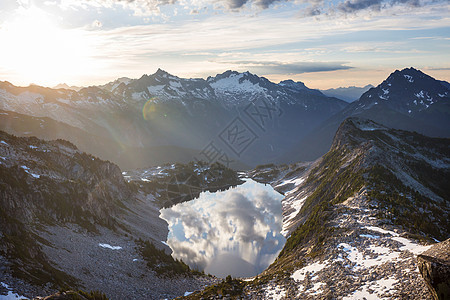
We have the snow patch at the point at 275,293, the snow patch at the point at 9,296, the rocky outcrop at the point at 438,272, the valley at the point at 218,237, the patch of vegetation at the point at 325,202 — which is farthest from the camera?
the patch of vegetation at the point at 325,202

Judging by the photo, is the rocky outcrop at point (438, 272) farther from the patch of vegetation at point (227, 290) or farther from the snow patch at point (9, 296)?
the snow patch at point (9, 296)

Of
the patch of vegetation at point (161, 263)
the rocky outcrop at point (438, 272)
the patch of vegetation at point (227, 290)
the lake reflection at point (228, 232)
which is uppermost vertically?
the rocky outcrop at point (438, 272)

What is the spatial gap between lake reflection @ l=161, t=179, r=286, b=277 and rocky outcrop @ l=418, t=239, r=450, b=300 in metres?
56.1

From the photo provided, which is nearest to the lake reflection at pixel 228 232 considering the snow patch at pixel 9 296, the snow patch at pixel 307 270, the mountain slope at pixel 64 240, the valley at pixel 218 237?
the valley at pixel 218 237

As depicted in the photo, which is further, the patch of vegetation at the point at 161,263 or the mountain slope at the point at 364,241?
the patch of vegetation at the point at 161,263

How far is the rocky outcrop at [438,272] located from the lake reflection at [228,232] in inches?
2208

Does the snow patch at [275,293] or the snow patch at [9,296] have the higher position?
the snow patch at [9,296]

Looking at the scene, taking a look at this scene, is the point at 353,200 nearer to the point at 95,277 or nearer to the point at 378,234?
the point at 378,234

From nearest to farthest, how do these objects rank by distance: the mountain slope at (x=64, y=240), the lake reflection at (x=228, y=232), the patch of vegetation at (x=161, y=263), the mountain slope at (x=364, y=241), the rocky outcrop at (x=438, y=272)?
the rocky outcrop at (x=438, y=272) < the mountain slope at (x=364, y=241) < the mountain slope at (x=64, y=240) < the patch of vegetation at (x=161, y=263) < the lake reflection at (x=228, y=232)

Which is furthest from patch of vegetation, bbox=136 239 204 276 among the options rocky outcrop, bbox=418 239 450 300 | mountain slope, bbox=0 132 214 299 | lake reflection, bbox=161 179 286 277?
rocky outcrop, bbox=418 239 450 300

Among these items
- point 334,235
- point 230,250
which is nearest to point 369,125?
point 230,250

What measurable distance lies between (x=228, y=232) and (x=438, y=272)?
308 feet

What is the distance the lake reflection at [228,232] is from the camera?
84.2 metres

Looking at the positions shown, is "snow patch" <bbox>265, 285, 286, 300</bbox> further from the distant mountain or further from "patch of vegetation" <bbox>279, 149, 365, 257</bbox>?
"patch of vegetation" <bbox>279, 149, 365, 257</bbox>
